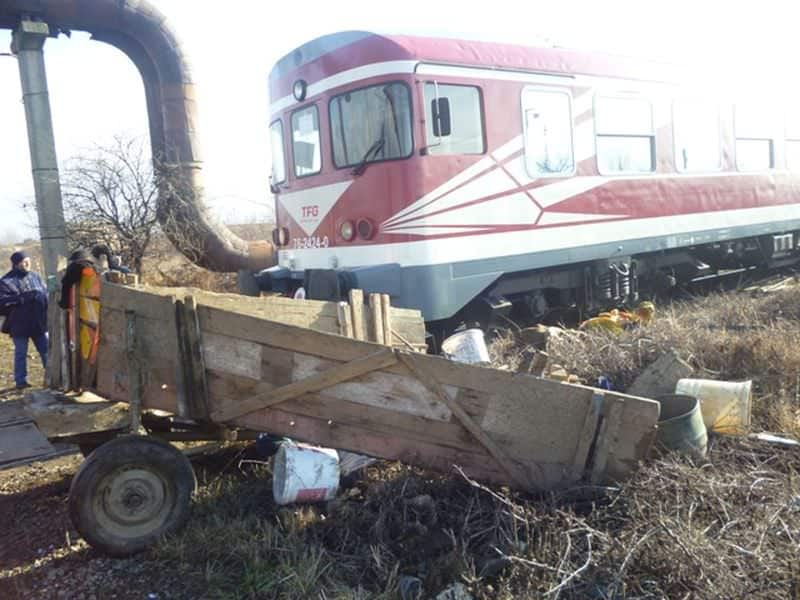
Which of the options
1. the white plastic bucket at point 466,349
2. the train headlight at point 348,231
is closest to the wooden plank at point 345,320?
the white plastic bucket at point 466,349

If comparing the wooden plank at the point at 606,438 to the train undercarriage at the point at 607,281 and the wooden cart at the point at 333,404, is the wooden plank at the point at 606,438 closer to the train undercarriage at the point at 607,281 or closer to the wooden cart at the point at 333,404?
the wooden cart at the point at 333,404

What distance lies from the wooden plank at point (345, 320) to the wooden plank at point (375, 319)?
0.59ft

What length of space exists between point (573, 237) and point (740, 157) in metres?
4.21

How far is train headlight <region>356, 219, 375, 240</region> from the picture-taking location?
6.27 m

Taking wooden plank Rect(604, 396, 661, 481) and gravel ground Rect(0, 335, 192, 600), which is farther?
wooden plank Rect(604, 396, 661, 481)

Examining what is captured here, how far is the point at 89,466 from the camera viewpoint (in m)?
3.05

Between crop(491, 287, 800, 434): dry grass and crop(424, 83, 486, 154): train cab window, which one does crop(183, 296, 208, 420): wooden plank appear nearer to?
crop(491, 287, 800, 434): dry grass

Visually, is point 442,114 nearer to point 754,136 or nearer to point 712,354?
point 712,354

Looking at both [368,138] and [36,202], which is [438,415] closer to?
[368,138]

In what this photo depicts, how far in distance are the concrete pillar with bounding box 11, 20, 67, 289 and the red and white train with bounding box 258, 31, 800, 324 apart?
4196mm

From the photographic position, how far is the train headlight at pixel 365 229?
6.27 m

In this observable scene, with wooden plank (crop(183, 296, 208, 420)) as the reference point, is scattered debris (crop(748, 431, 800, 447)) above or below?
below

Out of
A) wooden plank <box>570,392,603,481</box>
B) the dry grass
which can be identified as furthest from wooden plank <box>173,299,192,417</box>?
the dry grass

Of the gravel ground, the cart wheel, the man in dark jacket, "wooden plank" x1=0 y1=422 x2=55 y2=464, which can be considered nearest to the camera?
the gravel ground
